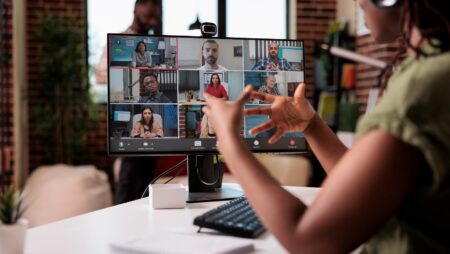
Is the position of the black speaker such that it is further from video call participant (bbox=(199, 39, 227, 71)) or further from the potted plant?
video call participant (bbox=(199, 39, 227, 71))

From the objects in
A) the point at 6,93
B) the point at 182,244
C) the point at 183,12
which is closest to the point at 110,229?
the point at 182,244

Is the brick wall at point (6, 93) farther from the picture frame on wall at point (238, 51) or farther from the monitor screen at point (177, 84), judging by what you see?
the picture frame on wall at point (238, 51)

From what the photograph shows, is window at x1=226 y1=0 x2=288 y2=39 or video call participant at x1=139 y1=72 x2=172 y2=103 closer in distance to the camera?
video call participant at x1=139 y1=72 x2=172 y2=103

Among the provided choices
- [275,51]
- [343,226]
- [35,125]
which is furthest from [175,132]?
[35,125]

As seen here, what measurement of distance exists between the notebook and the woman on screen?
0.22 metres

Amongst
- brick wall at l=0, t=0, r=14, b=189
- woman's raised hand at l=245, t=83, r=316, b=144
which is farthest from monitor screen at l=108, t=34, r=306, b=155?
brick wall at l=0, t=0, r=14, b=189

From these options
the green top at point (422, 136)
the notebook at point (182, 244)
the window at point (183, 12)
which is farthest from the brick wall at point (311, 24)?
the green top at point (422, 136)

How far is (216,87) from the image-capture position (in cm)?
170

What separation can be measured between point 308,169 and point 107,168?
1.94 meters

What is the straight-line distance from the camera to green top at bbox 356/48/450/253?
2.44 ft

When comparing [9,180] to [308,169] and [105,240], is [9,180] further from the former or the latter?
[105,240]

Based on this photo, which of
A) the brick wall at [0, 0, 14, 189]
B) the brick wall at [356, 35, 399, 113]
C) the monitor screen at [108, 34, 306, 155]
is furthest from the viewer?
the brick wall at [356, 35, 399, 113]

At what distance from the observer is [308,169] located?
4750 millimetres

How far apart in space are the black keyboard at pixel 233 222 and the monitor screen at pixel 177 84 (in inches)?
15.9
